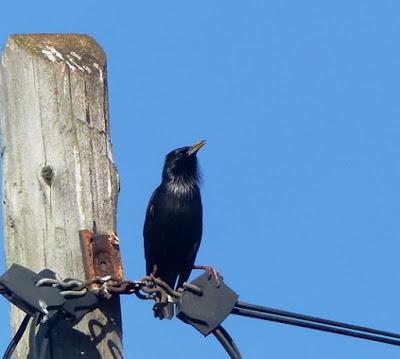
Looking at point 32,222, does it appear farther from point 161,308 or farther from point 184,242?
point 184,242

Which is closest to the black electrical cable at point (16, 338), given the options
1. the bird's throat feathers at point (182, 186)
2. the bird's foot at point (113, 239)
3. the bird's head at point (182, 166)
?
the bird's foot at point (113, 239)

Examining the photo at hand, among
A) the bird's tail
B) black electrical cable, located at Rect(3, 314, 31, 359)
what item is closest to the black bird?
the bird's tail

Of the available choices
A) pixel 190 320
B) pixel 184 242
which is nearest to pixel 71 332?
pixel 190 320

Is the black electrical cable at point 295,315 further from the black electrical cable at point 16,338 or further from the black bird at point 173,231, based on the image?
the black bird at point 173,231

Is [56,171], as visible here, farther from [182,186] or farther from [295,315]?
[182,186]

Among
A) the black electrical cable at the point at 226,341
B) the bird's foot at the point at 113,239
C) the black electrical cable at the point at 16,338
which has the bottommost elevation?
the black electrical cable at the point at 16,338

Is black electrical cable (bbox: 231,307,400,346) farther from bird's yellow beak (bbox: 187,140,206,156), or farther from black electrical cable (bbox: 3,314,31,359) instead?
bird's yellow beak (bbox: 187,140,206,156)

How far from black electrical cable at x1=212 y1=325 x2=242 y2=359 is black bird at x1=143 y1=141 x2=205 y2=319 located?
3362 mm

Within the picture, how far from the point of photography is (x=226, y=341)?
4.21 metres

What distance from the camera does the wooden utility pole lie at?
423 centimetres

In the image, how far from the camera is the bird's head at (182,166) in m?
8.13

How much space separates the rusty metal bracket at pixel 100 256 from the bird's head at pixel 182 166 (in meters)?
3.70

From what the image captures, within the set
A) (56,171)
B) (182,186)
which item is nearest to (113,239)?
(56,171)

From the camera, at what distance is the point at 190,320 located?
4199 mm
